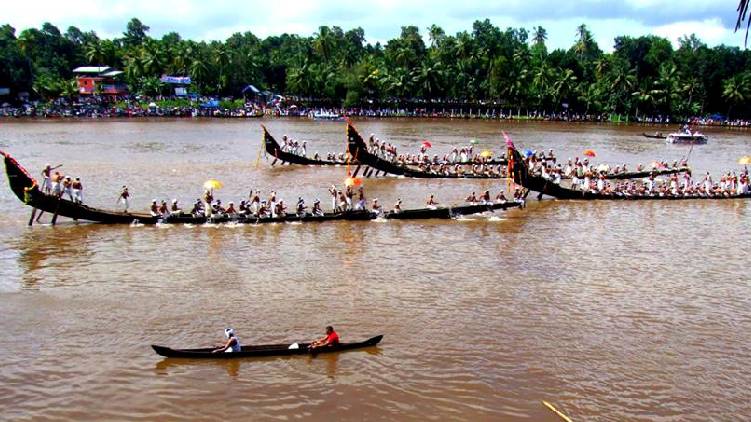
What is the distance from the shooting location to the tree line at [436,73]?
95.8m

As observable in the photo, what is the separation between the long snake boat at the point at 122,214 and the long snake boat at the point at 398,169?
35.7ft

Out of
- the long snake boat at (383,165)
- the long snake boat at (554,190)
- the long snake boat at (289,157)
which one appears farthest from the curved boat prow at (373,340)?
the long snake boat at (289,157)

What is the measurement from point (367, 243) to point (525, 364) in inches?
423

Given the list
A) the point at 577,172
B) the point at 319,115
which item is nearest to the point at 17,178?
the point at 577,172

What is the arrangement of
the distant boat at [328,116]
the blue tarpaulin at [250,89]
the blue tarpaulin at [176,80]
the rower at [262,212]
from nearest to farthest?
the rower at [262,212] < the distant boat at [328,116] < the blue tarpaulin at [176,80] < the blue tarpaulin at [250,89]

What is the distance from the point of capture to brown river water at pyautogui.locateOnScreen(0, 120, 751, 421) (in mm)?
13219

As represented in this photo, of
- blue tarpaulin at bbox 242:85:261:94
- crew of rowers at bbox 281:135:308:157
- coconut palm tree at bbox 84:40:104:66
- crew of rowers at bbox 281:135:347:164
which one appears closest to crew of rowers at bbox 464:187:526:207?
crew of rowers at bbox 281:135:347:164

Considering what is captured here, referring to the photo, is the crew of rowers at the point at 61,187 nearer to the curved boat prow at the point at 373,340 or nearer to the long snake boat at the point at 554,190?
the curved boat prow at the point at 373,340

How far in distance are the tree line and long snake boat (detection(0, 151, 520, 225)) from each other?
7332 cm

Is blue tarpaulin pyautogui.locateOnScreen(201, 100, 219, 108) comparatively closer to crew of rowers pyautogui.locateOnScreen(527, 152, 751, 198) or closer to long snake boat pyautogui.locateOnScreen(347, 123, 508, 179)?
long snake boat pyautogui.locateOnScreen(347, 123, 508, 179)

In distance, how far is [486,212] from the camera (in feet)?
101

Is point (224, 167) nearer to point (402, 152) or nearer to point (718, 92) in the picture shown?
point (402, 152)

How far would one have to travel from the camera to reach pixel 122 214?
2600 cm

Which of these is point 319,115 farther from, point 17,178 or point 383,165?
point 17,178
